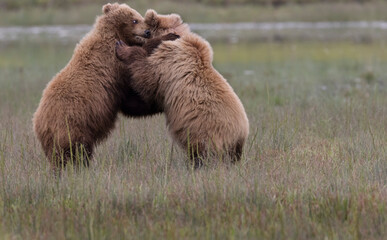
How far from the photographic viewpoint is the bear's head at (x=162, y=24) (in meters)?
6.28

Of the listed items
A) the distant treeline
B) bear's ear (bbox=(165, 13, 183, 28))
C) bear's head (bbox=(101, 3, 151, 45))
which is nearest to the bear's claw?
bear's head (bbox=(101, 3, 151, 45))

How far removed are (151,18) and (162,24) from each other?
0.13m

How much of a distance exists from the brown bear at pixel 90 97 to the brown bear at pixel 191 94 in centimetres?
19

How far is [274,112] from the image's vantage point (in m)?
8.77

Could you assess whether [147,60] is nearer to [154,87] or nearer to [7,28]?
[154,87]

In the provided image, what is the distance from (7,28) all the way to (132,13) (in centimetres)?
2704

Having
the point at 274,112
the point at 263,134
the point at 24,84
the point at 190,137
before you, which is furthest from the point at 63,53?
the point at 190,137

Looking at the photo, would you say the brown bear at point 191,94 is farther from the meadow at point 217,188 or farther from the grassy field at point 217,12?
the grassy field at point 217,12

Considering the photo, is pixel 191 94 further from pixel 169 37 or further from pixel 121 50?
pixel 121 50

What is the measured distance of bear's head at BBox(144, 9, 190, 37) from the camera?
6.28 metres

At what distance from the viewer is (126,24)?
20.8 ft

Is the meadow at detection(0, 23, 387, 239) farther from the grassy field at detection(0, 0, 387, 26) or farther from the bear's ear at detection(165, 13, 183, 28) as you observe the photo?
the grassy field at detection(0, 0, 387, 26)

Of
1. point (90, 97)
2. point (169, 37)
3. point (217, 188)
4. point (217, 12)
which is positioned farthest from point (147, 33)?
point (217, 12)

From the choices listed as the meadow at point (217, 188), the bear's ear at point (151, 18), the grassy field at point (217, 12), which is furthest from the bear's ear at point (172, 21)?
the grassy field at point (217, 12)
